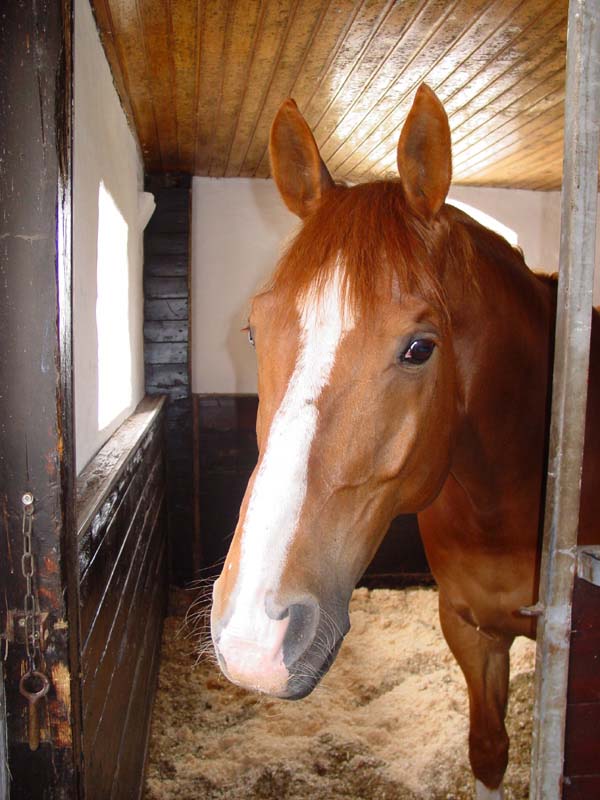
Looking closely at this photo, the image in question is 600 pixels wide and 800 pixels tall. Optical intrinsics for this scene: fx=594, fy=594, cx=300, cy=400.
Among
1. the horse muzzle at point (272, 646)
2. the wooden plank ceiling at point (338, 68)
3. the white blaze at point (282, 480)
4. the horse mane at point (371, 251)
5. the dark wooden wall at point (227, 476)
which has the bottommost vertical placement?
the dark wooden wall at point (227, 476)

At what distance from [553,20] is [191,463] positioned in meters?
3.18

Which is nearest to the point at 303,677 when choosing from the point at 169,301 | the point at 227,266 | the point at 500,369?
the point at 500,369

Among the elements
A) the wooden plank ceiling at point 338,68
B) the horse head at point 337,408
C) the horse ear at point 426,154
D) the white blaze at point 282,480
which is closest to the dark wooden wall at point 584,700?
the horse head at point 337,408

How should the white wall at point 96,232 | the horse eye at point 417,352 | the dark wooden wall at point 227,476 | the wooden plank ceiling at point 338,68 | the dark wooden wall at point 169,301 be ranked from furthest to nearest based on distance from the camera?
the dark wooden wall at point 227,476, the dark wooden wall at point 169,301, the wooden plank ceiling at point 338,68, the white wall at point 96,232, the horse eye at point 417,352

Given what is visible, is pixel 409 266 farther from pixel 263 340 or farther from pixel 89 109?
pixel 89 109

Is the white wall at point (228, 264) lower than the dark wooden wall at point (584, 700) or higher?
higher

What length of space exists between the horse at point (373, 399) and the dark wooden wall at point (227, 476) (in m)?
2.64

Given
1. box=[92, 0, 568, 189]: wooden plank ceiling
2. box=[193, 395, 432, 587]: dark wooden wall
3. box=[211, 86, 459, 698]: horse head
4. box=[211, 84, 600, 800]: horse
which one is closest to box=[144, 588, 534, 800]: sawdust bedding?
box=[193, 395, 432, 587]: dark wooden wall

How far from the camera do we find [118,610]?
64.5 inches

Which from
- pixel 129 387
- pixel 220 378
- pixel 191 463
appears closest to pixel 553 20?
pixel 129 387

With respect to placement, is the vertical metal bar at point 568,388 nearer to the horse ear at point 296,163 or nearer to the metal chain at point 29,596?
the horse ear at point 296,163

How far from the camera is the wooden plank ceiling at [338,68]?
6.13 ft

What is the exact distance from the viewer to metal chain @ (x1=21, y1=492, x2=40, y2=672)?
963 millimetres

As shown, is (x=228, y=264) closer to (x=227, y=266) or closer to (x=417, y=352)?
(x=227, y=266)
